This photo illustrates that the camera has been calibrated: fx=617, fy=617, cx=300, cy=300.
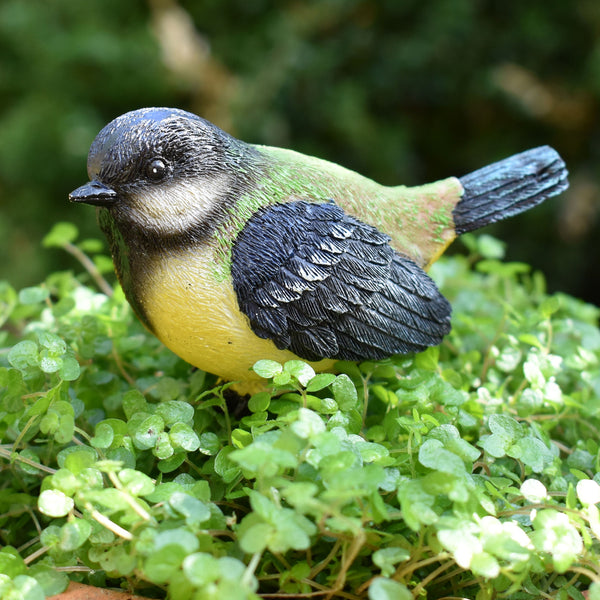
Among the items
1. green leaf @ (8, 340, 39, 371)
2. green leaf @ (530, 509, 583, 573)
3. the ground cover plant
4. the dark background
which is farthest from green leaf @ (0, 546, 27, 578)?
the dark background

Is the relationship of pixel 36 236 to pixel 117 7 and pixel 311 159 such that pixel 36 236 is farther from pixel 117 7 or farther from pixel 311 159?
pixel 311 159

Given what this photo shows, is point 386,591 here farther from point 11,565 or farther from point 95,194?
point 95,194

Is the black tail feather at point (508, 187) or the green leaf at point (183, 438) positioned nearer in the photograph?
the green leaf at point (183, 438)

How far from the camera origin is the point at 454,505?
0.63 m

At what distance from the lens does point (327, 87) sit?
8.34 ft

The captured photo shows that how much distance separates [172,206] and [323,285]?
0.21 m

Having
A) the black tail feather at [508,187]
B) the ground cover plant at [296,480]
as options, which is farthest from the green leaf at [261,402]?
the black tail feather at [508,187]

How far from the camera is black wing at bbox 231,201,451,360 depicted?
77cm

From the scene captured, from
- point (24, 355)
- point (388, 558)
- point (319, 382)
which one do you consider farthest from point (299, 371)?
point (24, 355)

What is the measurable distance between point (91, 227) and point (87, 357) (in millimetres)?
1564

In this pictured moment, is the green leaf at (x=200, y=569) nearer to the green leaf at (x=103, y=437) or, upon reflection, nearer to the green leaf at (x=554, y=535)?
the green leaf at (x=103, y=437)

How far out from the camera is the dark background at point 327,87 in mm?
2377

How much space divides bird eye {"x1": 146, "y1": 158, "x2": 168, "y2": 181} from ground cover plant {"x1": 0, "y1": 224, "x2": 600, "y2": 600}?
0.25 metres

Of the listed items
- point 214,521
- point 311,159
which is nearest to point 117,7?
point 311,159
